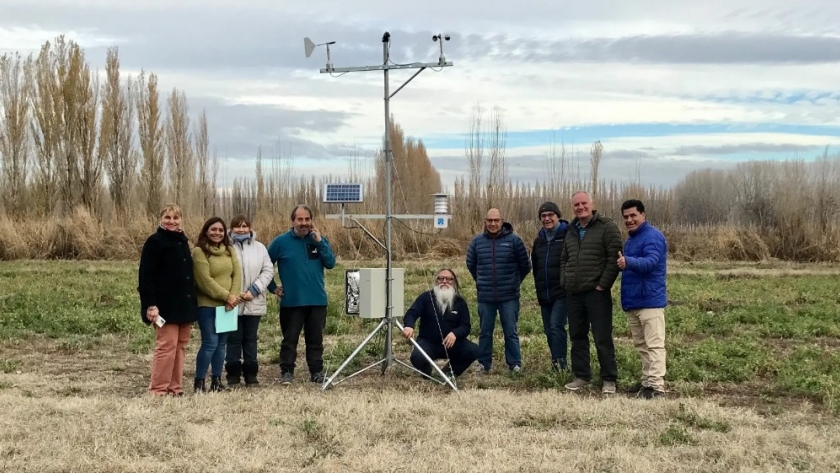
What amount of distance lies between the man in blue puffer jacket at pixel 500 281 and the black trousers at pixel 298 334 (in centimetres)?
169

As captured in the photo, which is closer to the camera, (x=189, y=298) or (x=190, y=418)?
(x=190, y=418)

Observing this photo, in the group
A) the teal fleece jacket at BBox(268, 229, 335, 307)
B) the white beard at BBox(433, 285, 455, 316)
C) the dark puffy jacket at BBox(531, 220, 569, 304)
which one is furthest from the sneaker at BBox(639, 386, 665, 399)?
the teal fleece jacket at BBox(268, 229, 335, 307)

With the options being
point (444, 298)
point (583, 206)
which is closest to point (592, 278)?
point (583, 206)

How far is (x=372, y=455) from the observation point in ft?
17.8

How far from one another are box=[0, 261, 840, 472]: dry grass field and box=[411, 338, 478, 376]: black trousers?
0.49 feet

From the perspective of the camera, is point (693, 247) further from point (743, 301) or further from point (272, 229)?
point (272, 229)

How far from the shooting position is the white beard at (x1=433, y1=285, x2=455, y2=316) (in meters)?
8.41

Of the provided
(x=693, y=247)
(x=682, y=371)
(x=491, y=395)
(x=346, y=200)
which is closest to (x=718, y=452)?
(x=491, y=395)

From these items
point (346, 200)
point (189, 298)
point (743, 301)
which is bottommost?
point (743, 301)

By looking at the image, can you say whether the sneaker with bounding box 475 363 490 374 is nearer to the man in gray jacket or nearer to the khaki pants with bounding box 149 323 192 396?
the man in gray jacket

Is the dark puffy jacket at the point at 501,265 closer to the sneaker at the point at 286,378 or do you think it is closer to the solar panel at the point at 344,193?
the solar panel at the point at 344,193

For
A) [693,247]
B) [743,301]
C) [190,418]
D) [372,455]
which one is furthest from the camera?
[693,247]

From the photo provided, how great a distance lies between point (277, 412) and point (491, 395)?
192 cm

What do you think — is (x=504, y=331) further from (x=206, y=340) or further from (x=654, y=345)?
(x=206, y=340)
